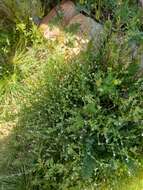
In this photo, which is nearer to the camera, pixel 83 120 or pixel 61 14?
pixel 83 120

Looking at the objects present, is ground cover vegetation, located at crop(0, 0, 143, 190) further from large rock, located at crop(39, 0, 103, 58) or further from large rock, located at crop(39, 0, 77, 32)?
large rock, located at crop(39, 0, 77, 32)

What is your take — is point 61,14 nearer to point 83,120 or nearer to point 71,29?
point 71,29

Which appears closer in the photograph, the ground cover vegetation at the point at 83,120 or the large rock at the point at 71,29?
the ground cover vegetation at the point at 83,120

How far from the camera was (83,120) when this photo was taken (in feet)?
12.2

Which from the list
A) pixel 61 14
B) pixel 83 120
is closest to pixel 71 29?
pixel 61 14

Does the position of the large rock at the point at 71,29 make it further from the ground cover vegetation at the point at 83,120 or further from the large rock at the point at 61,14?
the ground cover vegetation at the point at 83,120

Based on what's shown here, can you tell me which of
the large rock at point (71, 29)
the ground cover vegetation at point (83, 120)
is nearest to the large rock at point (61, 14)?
the large rock at point (71, 29)

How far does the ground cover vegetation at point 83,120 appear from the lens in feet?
12.1

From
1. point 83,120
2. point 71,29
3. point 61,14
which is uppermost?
point 61,14

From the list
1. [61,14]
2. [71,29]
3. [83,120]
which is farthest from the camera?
[61,14]

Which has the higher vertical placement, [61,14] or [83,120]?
[61,14]

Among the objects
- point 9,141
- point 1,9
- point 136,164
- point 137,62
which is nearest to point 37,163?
point 9,141

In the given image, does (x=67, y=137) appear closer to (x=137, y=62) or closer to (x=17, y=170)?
(x=17, y=170)

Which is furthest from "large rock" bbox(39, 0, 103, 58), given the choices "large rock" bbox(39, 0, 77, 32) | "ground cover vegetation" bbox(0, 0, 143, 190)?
"ground cover vegetation" bbox(0, 0, 143, 190)
